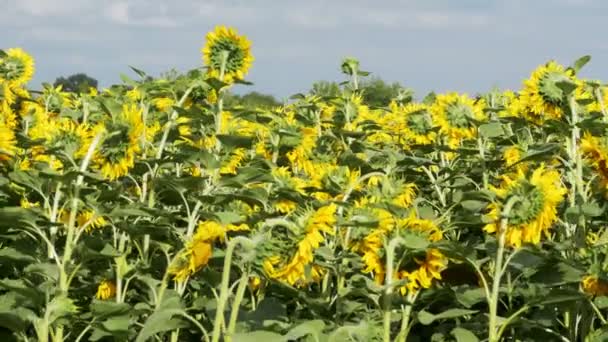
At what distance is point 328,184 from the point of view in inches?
131

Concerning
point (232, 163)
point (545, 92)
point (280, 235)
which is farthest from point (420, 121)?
point (280, 235)

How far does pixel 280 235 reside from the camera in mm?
2656

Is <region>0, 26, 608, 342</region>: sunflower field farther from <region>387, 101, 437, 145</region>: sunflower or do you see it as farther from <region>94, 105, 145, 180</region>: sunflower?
<region>387, 101, 437, 145</region>: sunflower

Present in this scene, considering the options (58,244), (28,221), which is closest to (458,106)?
(58,244)

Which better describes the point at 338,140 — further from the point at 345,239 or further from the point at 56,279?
the point at 56,279

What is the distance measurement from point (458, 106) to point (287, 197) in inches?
70.4

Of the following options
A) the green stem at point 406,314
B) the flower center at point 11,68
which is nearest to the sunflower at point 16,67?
the flower center at point 11,68

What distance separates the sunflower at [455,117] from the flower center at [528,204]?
1692mm

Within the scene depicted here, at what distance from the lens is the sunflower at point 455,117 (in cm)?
458

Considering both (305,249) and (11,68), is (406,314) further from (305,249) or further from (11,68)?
(11,68)

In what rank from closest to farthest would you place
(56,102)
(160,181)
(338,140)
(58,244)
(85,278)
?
1. (160,181)
2. (58,244)
3. (85,278)
4. (338,140)
5. (56,102)

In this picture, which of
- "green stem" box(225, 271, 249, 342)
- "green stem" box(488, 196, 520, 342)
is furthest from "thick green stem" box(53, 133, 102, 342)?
"green stem" box(488, 196, 520, 342)

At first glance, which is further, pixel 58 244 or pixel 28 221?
pixel 58 244

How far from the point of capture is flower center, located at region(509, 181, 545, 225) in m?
2.66
